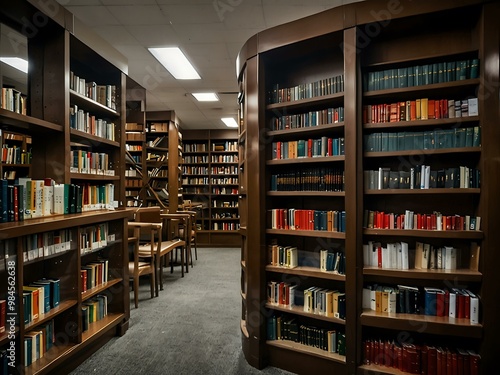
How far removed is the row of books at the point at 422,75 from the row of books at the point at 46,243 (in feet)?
8.28

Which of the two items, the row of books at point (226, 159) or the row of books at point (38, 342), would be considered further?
the row of books at point (226, 159)

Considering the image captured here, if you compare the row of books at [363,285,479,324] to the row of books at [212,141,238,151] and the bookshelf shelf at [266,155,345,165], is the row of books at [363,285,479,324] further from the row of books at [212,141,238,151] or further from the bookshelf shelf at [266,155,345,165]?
the row of books at [212,141,238,151]

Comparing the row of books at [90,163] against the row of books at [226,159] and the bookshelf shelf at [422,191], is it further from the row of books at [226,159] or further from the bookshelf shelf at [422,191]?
the row of books at [226,159]

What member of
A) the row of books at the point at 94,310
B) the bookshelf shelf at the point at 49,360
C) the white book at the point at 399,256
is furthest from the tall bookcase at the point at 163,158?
the white book at the point at 399,256

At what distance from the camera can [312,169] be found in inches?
108

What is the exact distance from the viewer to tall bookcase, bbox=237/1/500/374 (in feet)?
7.09

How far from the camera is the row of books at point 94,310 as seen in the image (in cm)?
287

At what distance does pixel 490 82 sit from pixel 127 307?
3.59 m

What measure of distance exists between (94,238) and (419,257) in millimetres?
2686

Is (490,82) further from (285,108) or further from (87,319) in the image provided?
(87,319)

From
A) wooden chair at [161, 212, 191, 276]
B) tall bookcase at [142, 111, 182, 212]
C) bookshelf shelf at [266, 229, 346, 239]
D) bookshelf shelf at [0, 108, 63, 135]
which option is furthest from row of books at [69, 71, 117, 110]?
tall bookcase at [142, 111, 182, 212]

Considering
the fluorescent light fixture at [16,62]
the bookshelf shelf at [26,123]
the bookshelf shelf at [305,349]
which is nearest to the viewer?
the bookshelf shelf at [26,123]

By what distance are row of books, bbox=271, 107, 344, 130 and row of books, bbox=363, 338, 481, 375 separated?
1683 mm

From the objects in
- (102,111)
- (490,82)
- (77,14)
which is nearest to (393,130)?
(490,82)
